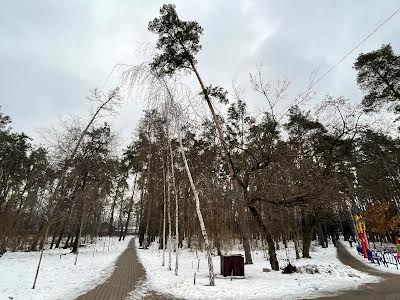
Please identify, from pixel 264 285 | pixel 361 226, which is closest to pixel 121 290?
pixel 264 285

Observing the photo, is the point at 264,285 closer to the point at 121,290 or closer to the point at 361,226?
the point at 121,290

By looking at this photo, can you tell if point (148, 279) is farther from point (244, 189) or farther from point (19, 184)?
point (19, 184)

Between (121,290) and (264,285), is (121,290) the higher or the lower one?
the lower one

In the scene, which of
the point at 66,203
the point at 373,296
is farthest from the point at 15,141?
the point at 373,296

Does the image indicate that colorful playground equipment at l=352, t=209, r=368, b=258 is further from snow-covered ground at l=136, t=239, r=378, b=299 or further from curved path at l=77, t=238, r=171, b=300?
curved path at l=77, t=238, r=171, b=300

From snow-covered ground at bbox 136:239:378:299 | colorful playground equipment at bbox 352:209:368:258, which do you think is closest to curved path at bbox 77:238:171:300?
snow-covered ground at bbox 136:239:378:299

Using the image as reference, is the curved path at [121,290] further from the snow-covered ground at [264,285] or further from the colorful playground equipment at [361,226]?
the colorful playground equipment at [361,226]

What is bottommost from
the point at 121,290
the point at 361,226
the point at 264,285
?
the point at 121,290

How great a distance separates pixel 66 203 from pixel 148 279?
11.8 metres

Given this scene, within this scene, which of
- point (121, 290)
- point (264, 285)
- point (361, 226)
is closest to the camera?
point (121, 290)

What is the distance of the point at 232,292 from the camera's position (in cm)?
956

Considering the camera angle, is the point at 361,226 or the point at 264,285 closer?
the point at 264,285

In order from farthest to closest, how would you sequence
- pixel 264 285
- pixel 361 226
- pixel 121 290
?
pixel 361 226
pixel 264 285
pixel 121 290

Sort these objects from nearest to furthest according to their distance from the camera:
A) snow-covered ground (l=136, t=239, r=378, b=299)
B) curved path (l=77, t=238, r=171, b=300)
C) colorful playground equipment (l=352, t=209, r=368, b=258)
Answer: curved path (l=77, t=238, r=171, b=300), snow-covered ground (l=136, t=239, r=378, b=299), colorful playground equipment (l=352, t=209, r=368, b=258)
